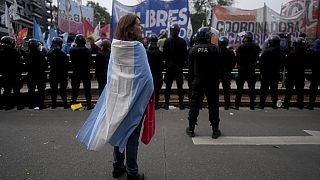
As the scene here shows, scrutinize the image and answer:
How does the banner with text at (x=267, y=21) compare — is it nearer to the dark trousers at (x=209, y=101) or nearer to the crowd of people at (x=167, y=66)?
the crowd of people at (x=167, y=66)

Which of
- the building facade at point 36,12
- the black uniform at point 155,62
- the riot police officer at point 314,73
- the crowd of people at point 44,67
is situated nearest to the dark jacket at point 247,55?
the riot police officer at point 314,73

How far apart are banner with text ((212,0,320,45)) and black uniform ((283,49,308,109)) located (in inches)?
158

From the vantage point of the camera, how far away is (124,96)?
397 cm

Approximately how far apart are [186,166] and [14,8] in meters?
11.1

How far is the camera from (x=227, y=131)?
22.0ft

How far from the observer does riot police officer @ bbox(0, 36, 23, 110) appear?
899cm

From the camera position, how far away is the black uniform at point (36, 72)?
9.05m

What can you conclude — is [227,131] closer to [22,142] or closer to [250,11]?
[22,142]

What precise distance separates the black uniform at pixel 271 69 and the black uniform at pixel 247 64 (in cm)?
29

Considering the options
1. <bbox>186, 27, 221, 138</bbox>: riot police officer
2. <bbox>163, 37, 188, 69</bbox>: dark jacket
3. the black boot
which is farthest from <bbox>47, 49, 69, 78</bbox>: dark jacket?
the black boot

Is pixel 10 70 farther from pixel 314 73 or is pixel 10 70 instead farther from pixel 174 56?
pixel 314 73

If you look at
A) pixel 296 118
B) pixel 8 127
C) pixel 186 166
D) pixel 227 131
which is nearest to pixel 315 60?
pixel 296 118

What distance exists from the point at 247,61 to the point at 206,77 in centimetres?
309

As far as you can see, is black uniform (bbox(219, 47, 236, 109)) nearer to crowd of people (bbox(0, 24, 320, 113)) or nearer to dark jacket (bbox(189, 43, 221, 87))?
crowd of people (bbox(0, 24, 320, 113))
